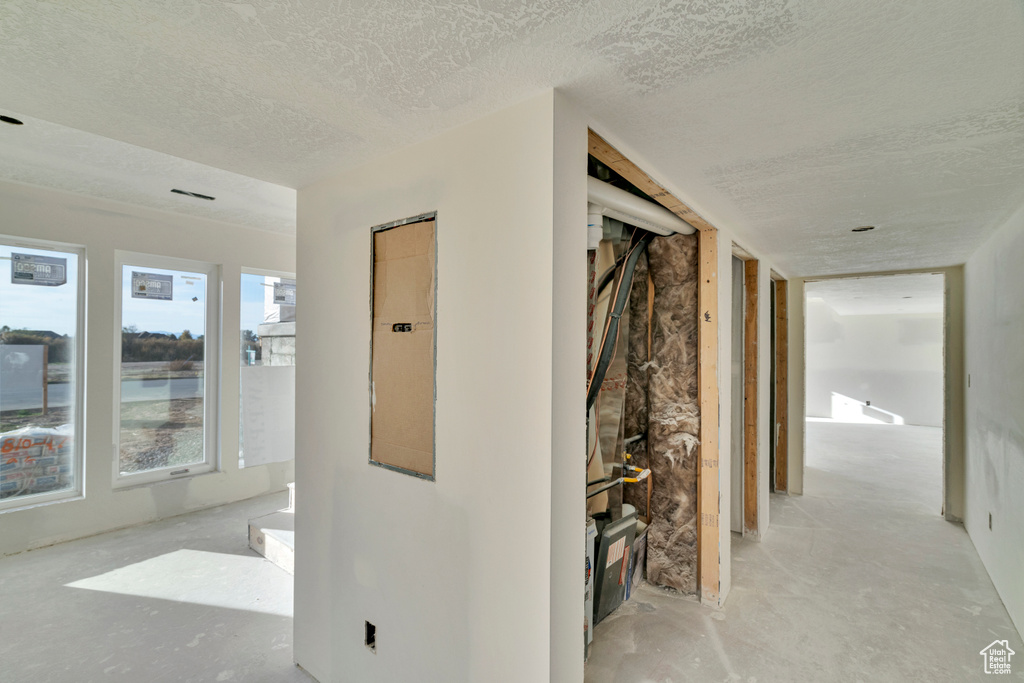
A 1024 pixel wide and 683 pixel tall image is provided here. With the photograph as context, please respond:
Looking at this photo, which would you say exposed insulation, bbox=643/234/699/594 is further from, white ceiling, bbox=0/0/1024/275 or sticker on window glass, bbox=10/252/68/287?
sticker on window glass, bbox=10/252/68/287

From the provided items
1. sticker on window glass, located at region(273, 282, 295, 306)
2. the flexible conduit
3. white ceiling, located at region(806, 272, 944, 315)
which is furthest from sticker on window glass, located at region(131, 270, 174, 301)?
white ceiling, located at region(806, 272, 944, 315)

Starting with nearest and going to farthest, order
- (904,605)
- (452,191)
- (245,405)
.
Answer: (452,191)
(904,605)
(245,405)

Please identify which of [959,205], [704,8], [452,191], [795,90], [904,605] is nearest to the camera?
[704,8]

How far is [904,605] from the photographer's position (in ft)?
9.14

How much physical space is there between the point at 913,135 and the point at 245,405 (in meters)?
5.23

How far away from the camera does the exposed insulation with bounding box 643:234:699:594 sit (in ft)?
9.56

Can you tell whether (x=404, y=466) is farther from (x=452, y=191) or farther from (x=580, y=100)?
(x=580, y=100)

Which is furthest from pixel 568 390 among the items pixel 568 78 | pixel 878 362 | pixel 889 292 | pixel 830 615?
pixel 878 362

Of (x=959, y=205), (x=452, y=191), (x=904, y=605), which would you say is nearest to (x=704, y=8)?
(x=452, y=191)

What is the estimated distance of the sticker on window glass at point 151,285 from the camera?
398 centimetres

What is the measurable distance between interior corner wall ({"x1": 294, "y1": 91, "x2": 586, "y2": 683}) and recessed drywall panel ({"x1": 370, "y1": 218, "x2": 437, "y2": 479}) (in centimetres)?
6

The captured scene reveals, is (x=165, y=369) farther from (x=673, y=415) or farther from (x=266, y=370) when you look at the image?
(x=673, y=415)

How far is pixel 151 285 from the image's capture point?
4.07m

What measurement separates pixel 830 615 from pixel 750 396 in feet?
5.47
